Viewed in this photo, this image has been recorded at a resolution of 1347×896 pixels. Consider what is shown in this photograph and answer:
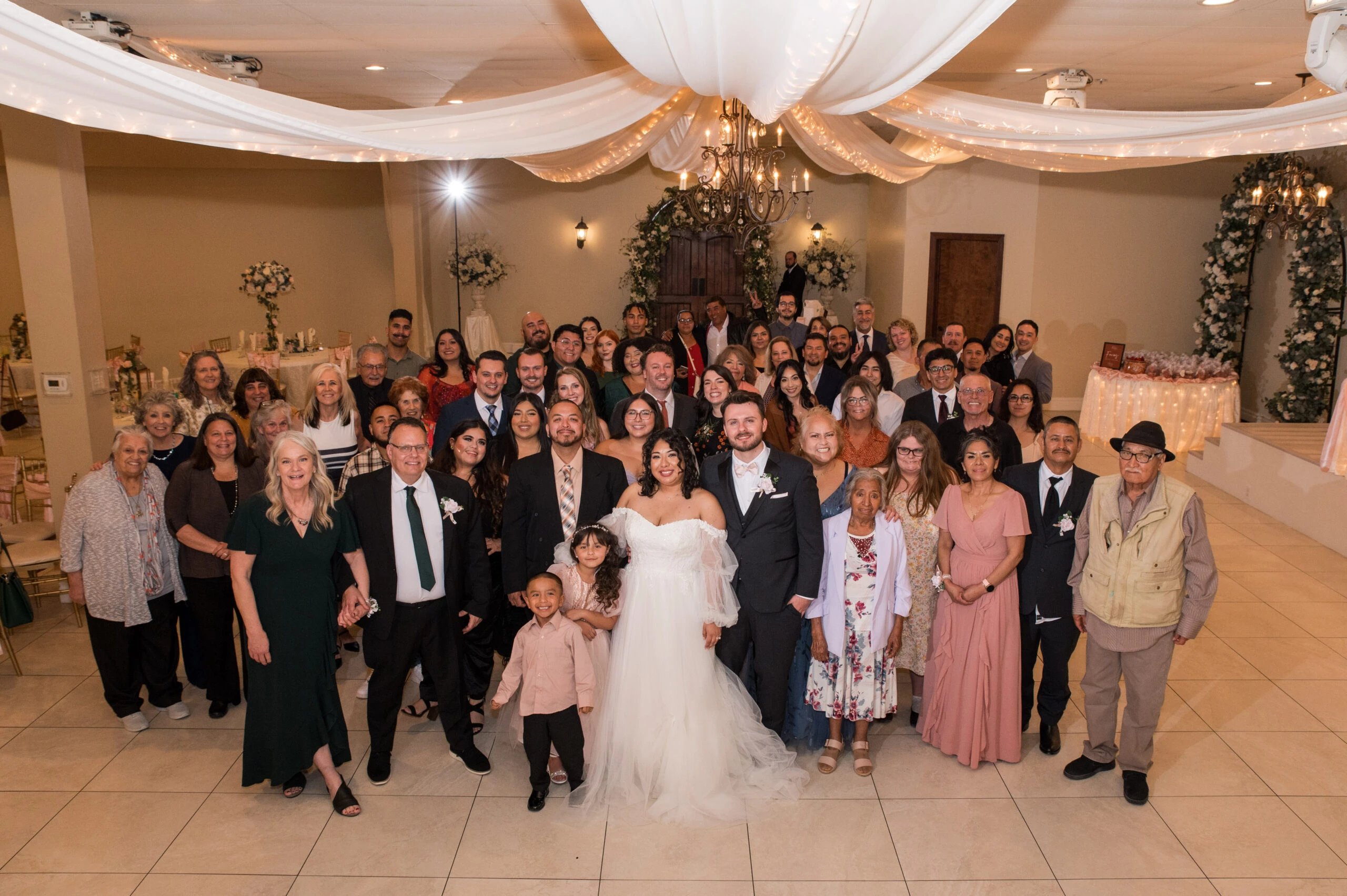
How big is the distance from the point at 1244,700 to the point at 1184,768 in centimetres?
91

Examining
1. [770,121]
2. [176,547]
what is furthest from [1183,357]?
[176,547]

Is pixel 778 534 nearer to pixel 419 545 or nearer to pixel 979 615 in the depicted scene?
pixel 979 615

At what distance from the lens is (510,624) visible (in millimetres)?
4871

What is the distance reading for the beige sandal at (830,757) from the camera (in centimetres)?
425

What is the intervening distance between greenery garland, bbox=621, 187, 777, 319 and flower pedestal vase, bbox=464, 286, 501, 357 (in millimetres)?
2045

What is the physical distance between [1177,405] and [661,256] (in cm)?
690

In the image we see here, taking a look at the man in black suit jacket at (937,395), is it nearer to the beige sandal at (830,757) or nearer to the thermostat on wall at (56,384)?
the beige sandal at (830,757)

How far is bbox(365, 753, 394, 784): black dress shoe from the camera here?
4176mm

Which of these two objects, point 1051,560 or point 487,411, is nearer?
point 1051,560

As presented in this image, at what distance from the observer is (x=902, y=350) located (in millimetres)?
7848

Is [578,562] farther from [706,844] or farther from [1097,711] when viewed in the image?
[1097,711]

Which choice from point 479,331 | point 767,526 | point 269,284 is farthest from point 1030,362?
point 479,331

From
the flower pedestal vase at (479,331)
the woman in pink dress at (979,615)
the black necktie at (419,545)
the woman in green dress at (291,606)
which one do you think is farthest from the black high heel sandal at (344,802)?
the flower pedestal vase at (479,331)

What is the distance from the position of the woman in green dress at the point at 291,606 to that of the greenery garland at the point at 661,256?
9.52m
